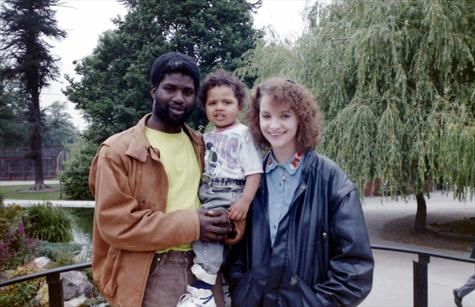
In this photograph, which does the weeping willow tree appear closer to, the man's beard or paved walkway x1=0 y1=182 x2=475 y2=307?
paved walkway x1=0 y1=182 x2=475 y2=307

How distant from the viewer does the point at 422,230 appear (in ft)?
32.9

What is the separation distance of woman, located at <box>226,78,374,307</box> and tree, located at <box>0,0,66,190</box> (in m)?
25.4

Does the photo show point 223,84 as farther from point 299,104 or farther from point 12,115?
point 12,115

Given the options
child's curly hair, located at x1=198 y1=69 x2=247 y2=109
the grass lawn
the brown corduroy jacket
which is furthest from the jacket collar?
the grass lawn

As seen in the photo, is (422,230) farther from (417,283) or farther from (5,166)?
(5,166)

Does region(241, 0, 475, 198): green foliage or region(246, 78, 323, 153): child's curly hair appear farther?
region(241, 0, 475, 198): green foliage

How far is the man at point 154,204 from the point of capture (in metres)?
Answer: 1.59

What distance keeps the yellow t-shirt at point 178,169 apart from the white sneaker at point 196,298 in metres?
0.16

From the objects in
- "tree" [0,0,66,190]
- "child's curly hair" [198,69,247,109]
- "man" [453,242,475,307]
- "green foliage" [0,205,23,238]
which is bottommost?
"man" [453,242,475,307]

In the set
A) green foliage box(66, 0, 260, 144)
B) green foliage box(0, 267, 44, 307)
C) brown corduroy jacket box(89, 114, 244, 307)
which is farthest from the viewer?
green foliage box(66, 0, 260, 144)

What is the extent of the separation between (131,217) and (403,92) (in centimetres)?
719

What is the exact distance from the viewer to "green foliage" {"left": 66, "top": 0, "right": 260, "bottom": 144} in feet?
47.0

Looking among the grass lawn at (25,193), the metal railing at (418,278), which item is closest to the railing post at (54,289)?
the metal railing at (418,278)

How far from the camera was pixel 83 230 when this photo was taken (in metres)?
11.6
